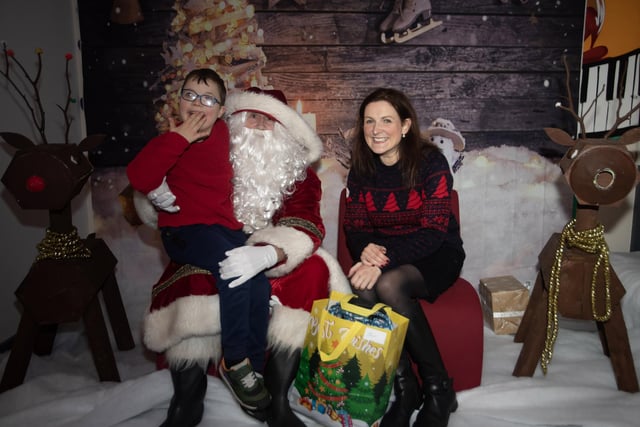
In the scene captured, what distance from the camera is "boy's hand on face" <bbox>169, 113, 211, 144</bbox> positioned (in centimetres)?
190

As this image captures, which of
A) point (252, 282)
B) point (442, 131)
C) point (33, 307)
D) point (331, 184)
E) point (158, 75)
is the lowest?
point (33, 307)

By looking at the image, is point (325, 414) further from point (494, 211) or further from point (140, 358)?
point (494, 211)

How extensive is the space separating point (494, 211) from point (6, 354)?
295 centimetres

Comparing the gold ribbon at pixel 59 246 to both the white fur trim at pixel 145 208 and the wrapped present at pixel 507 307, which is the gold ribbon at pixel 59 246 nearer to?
the white fur trim at pixel 145 208

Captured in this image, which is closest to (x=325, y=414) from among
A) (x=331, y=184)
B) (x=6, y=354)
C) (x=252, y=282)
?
(x=252, y=282)

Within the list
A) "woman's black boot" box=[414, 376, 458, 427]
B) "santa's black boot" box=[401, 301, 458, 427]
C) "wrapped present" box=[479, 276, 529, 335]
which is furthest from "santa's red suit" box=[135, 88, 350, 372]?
"wrapped present" box=[479, 276, 529, 335]

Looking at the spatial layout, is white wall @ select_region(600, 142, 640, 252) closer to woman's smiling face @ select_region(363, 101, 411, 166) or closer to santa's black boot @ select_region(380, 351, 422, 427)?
woman's smiling face @ select_region(363, 101, 411, 166)

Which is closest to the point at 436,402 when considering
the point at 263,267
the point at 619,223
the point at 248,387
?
the point at 248,387

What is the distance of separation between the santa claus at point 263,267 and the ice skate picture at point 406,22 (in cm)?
95

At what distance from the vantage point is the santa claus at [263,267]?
73.2 inches

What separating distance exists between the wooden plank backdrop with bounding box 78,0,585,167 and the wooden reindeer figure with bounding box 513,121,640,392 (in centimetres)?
99

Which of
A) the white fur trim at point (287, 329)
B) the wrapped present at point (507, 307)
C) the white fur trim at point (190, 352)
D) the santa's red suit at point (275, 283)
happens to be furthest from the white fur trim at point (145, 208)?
the wrapped present at point (507, 307)

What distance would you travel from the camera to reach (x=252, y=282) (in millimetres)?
1893

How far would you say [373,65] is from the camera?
2.85 meters
